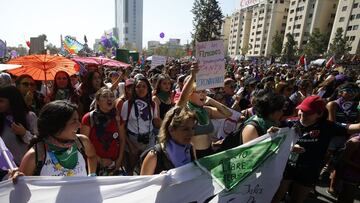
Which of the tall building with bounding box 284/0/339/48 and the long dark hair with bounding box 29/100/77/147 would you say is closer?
the long dark hair with bounding box 29/100/77/147

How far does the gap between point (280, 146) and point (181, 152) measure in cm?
101

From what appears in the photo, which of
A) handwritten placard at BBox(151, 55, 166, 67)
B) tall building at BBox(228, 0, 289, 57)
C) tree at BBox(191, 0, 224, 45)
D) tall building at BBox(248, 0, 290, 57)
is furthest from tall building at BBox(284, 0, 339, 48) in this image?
handwritten placard at BBox(151, 55, 166, 67)

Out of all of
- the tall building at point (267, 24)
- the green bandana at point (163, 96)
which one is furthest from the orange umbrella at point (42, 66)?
the tall building at point (267, 24)

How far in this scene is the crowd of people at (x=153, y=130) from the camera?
2178 mm

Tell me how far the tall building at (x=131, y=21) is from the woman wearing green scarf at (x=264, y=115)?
17567 cm

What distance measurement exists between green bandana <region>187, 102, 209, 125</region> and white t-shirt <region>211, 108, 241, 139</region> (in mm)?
572

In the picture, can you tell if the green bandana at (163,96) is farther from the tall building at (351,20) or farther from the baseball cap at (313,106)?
the tall building at (351,20)

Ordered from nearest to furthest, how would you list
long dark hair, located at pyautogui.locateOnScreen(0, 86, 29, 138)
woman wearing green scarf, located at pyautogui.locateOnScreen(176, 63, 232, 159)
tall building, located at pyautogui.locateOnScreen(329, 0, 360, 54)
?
long dark hair, located at pyautogui.locateOnScreen(0, 86, 29, 138), woman wearing green scarf, located at pyautogui.locateOnScreen(176, 63, 232, 159), tall building, located at pyautogui.locateOnScreen(329, 0, 360, 54)

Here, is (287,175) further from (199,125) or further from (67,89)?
(67,89)

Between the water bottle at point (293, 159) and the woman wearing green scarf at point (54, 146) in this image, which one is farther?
the water bottle at point (293, 159)

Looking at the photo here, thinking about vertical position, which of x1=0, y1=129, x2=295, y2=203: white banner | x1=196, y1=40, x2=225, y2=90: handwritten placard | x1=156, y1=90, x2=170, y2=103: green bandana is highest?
x1=196, y1=40, x2=225, y2=90: handwritten placard

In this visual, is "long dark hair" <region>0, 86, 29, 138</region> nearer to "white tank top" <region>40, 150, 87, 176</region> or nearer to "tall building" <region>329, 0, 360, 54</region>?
"white tank top" <region>40, 150, 87, 176</region>

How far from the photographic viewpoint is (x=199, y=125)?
3.61 metres

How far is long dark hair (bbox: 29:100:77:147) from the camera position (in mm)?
2104
